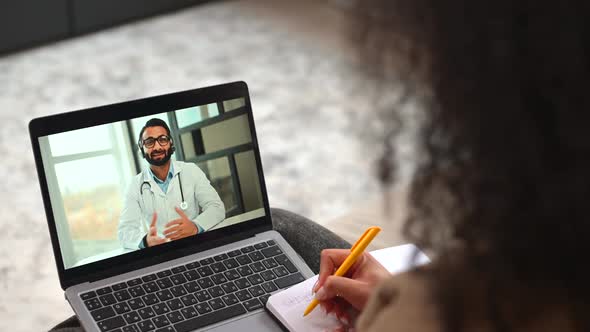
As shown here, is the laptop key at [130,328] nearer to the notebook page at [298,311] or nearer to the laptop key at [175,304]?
the laptop key at [175,304]

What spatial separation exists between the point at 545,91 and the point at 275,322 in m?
0.53

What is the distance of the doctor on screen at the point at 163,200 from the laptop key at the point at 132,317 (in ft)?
0.33

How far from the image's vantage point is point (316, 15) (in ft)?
11.6

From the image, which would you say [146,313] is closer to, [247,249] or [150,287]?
[150,287]

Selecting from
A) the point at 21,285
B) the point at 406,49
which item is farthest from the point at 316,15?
the point at 406,49

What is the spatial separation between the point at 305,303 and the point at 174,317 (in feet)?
0.50

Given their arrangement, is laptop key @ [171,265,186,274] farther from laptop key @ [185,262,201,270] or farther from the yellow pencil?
the yellow pencil

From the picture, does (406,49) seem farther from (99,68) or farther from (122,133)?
(99,68)

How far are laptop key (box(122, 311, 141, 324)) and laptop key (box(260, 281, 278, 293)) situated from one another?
156 mm

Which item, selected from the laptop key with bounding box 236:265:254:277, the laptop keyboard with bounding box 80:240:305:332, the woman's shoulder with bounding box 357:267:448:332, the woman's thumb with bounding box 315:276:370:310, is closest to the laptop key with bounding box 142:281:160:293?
the laptop keyboard with bounding box 80:240:305:332

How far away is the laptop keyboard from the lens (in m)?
0.84

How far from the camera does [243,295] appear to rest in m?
0.89

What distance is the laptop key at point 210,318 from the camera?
837 mm

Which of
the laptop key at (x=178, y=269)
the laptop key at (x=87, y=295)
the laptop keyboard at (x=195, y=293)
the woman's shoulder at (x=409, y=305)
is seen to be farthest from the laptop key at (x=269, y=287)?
the woman's shoulder at (x=409, y=305)
